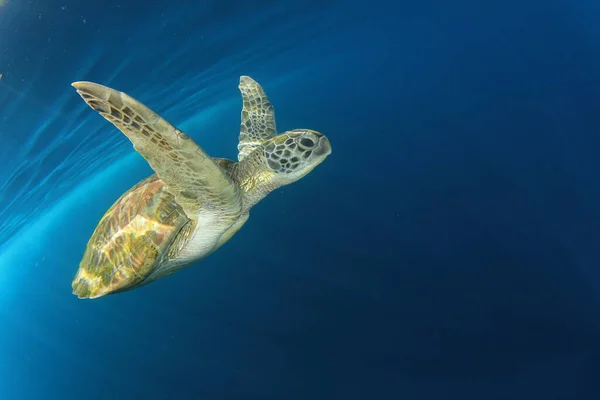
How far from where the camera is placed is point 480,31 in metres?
11.7

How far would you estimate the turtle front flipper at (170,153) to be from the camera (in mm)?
1551

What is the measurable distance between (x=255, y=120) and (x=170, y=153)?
2.10 metres

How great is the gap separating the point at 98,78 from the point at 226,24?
303 cm

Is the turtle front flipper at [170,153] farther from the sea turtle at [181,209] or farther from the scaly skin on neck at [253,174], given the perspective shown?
the scaly skin on neck at [253,174]

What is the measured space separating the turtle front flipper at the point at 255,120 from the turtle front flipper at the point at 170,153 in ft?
4.42

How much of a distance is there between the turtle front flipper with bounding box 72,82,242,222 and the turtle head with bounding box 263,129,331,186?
44 cm

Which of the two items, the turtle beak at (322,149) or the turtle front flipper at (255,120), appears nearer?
the turtle beak at (322,149)

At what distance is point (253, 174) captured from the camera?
9.48 feet

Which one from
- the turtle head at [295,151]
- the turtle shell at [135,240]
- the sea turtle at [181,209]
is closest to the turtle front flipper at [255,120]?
the sea turtle at [181,209]

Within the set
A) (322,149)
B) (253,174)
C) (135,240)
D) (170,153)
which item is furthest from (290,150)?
(135,240)

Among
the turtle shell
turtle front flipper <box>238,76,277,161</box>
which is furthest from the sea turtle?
turtle front flipper <box>238,76,277,161</box>

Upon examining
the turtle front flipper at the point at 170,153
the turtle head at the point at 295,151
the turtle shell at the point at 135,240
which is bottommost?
the turtle shell at the point at 135,240

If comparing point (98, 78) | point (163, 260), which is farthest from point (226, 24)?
point (163, 260)

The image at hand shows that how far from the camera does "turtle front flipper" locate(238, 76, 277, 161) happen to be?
384cm
